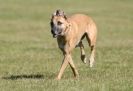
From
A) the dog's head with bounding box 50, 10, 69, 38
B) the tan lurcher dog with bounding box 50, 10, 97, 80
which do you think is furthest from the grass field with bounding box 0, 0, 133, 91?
the dog's head with bounding box 50, 10, 69, 38

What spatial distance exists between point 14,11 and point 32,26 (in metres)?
7.96

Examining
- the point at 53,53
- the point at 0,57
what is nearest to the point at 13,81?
the point at 0,57

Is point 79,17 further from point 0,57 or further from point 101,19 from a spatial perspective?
point 101,19

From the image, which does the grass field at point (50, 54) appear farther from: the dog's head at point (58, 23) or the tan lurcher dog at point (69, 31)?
the dog's head at point (58, 23)

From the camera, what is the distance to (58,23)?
39.0ft

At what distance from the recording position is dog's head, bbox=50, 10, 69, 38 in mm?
11812

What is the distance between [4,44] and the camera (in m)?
21.7

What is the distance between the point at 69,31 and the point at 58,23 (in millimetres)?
600

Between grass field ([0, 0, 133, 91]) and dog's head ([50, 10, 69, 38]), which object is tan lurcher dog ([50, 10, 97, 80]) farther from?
grass field ([0, 0, 133, 91])

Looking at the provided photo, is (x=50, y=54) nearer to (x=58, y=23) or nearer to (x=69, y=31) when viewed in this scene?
(x=69, y=31)

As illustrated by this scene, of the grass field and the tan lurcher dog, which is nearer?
the grass field

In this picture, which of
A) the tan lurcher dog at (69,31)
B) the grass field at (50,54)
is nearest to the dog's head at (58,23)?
the tan lurcher dog at (69,31)

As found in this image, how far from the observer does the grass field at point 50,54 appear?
36.4 feet

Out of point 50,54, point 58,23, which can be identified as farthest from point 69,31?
point 50,54
